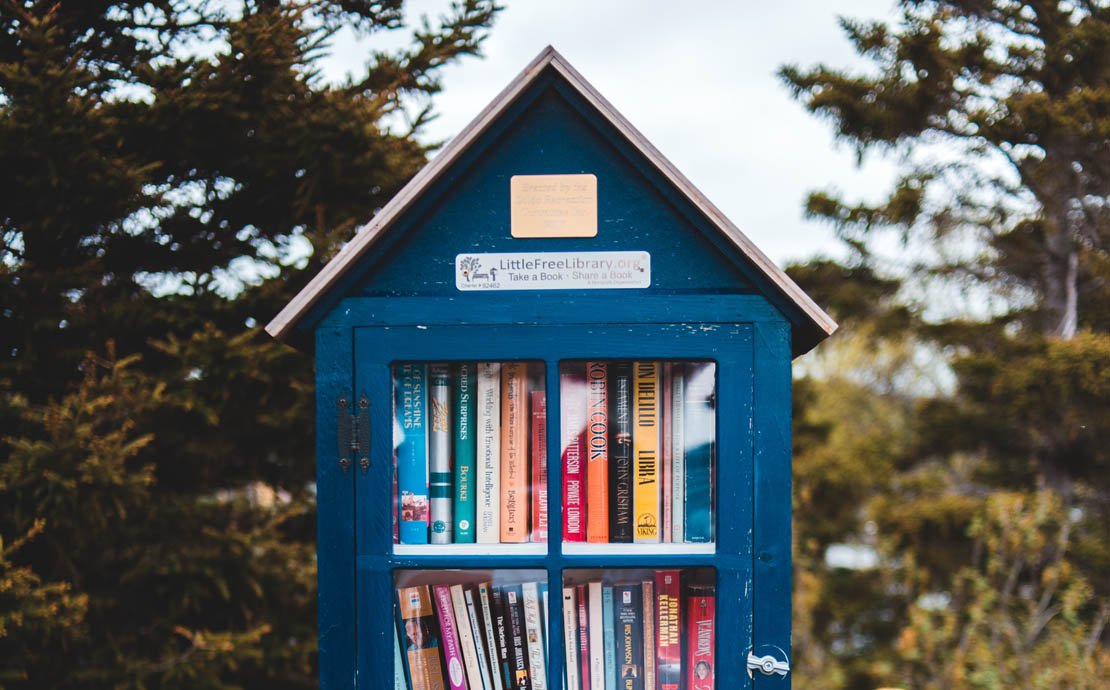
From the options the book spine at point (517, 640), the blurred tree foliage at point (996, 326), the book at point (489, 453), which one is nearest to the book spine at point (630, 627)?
the book spine at point (517, 640)

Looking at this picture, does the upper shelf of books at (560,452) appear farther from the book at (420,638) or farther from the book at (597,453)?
the book at (420,638)

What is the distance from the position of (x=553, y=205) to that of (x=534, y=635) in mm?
968

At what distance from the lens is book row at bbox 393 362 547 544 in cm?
154

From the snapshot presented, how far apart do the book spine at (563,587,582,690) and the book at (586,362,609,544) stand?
0.47 feet

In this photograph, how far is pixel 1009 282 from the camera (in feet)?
15.6

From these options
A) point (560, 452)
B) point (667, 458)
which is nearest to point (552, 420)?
point (560, 452)

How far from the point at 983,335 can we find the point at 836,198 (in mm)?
1379

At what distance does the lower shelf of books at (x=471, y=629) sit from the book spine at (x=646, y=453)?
26cm

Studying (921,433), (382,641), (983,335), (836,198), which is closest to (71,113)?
(382,641)

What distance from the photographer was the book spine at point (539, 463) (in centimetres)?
154

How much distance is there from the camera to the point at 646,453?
156 centimetres

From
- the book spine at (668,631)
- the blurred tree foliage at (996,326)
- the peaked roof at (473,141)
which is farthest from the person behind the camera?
the blurred tree foliage at (996,326)

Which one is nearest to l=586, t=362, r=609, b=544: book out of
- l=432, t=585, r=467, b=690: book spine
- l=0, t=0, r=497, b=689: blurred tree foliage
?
l=432, t=585, r=467, b=690: book spine

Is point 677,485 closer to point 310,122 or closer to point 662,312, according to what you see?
point 662,312
